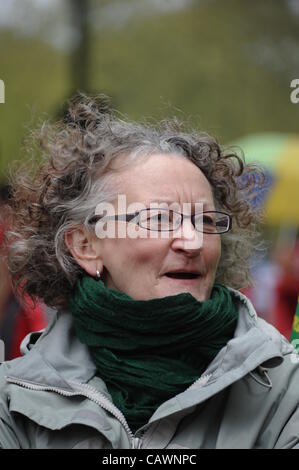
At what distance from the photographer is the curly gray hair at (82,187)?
3010 mm

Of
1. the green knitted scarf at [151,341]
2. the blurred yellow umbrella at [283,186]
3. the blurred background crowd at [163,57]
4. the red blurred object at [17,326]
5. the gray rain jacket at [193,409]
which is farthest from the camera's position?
the blurred background crowd at [163,57]

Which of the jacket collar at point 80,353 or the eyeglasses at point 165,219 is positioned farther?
the eyeglasses at point 165,219

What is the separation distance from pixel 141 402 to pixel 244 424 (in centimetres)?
33

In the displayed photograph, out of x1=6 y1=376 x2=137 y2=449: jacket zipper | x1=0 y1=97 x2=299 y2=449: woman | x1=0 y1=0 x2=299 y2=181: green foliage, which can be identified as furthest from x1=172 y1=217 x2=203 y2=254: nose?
x1=0 y1=0 x2=299 y2=181: green foliage

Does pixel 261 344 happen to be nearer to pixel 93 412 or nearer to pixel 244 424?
pixel 244 424

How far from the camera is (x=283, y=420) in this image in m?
2.56

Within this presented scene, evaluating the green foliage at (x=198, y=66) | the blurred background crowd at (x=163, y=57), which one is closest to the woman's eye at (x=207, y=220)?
the blurred background crowd at (x=163, y=57)

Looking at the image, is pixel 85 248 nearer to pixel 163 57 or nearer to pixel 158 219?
pixel 158 219

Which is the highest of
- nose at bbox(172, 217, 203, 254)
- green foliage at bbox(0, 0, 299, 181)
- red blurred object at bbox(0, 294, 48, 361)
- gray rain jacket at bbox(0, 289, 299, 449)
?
green foliage at bbox(0, 0, 299, 181)

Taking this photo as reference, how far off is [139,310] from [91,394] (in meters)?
0.29

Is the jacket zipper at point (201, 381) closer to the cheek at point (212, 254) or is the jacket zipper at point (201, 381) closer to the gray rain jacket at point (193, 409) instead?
the gray rain jacket at point (193, 409)

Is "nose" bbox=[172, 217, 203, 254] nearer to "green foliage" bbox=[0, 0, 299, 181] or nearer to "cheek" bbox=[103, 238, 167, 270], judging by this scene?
"cheek" bbox=[103, 238, 167, 270]

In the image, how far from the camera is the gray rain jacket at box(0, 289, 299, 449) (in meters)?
2.54

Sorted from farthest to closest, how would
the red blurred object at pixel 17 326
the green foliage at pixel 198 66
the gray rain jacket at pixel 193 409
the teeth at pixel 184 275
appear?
the green foliage at pixel 198 66
the red blurred object at pixel 17 326
the teeth at pixel 184 275
the gray rain jacket at pixel 193 409
